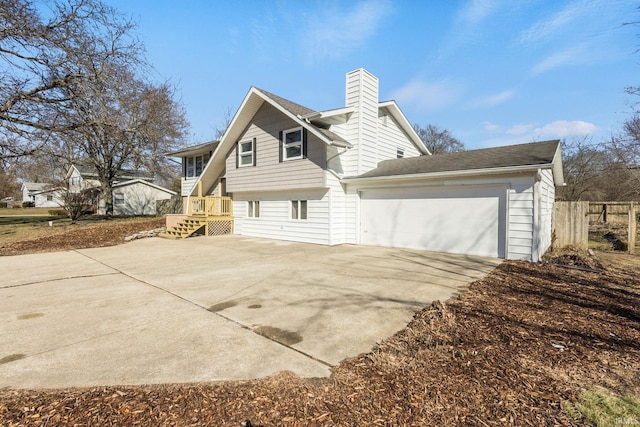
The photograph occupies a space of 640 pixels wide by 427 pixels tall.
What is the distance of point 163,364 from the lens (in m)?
2.95

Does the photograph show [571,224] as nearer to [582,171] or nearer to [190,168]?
[582,171]

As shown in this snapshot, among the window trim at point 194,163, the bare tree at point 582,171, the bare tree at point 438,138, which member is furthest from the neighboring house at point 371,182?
the bare tree at point 438,138

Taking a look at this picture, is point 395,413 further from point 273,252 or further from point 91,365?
point 273,252

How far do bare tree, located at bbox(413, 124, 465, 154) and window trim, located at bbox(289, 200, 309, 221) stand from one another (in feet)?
98.0

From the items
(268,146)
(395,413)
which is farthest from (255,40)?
(395,413)

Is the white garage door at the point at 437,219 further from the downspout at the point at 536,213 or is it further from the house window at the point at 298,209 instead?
the house window at the point at 298,209

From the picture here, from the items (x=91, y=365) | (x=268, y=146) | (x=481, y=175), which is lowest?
(x=91, y=365)

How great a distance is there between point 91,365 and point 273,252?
694 centimetres

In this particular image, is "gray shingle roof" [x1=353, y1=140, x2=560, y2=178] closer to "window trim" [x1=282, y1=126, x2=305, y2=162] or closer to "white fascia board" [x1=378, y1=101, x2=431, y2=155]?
"window trim" [x1=282, y1=126, x2=305, y2=162]

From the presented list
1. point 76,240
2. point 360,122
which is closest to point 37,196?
point 76,240

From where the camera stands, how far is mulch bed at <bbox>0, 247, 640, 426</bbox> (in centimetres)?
218

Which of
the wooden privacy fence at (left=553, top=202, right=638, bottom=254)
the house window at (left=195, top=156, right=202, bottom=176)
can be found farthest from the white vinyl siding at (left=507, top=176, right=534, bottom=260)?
the house window at (left=195, top=156, right=202, bottom=176)

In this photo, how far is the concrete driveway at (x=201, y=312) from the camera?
294 cm

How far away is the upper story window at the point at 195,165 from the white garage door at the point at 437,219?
33.9ft
